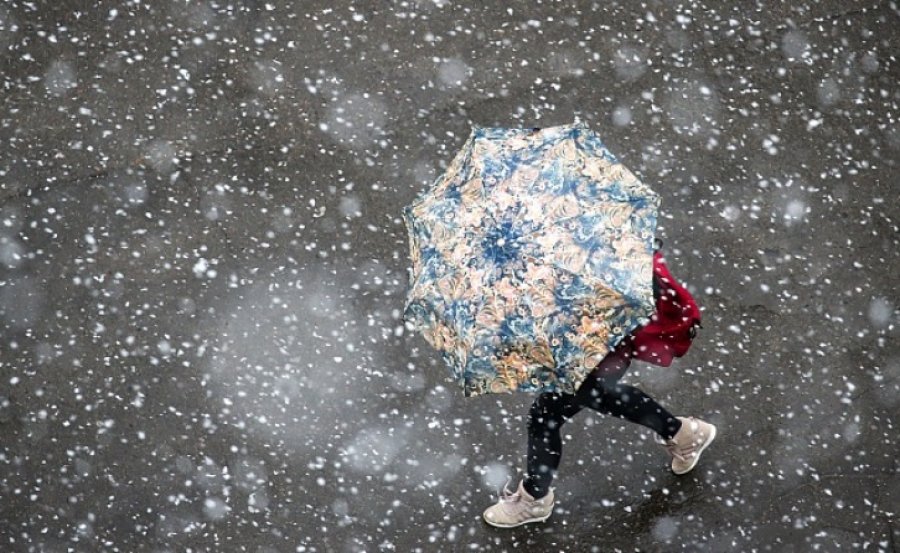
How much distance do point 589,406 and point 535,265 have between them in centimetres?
84

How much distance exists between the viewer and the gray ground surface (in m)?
4.41

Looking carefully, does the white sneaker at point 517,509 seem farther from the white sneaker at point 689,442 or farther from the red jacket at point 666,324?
the red jacket at point 666,324

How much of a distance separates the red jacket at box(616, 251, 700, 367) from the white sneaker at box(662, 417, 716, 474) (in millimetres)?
712

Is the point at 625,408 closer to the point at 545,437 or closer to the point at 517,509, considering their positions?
the point at 545,437

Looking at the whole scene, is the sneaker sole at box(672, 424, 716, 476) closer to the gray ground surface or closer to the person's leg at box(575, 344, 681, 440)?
the gray ground surface

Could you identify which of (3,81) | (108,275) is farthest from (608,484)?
(3,81)

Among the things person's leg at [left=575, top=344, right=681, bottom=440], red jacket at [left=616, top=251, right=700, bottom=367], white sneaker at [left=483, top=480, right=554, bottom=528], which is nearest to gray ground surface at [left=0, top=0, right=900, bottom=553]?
white sneaker at [left=483, top=480, right=554, bottom=528]

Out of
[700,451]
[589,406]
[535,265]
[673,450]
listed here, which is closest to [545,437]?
[589,406]

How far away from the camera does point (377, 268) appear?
188 inches

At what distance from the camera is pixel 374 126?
16.5 ft

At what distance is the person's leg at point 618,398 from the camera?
365 centimetres

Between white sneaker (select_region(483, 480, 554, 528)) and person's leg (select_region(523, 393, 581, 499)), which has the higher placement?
person's leg (select_region(523, 393, 581, 499))

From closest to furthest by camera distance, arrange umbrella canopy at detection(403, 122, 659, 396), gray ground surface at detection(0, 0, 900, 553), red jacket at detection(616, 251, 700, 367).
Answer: umbrella canopy at detection(403, 122, 659, 396)
red jacket at detection(616, 251, 700, 367)
gray ground surface at detection(0, 0, 900, 553)

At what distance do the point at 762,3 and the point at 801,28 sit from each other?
23 centimetres
